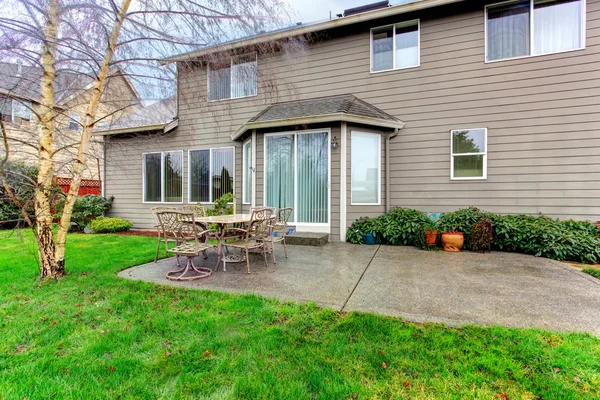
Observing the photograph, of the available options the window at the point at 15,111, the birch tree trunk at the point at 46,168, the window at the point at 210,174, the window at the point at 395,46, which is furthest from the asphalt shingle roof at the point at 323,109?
the window at the point at 15,111

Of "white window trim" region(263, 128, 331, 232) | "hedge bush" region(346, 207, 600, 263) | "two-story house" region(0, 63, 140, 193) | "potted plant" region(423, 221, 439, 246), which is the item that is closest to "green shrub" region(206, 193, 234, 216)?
"white window trim" region(263, 128, 331, 232)

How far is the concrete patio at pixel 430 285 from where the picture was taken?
8.76 feet

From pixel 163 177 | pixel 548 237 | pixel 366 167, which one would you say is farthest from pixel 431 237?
pixel 163 177

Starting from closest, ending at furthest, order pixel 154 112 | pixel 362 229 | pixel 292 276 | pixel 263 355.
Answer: pixel 263 355
pixel 292 276
pixel 154 112
pixel 362 229

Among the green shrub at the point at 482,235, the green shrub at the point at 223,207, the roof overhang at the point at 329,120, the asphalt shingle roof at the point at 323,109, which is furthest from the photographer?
the green shrub at the point at 223,207

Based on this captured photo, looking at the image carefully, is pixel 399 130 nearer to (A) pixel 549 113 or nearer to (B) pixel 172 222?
(A) pixel 549 113

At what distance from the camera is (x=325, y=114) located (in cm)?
631

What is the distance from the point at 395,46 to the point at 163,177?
8373 millimetres

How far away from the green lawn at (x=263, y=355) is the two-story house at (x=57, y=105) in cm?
205

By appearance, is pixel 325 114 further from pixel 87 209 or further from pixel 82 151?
pixel 87 209

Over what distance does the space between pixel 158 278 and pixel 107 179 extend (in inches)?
323

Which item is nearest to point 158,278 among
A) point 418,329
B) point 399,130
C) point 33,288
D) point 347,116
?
point 33,288

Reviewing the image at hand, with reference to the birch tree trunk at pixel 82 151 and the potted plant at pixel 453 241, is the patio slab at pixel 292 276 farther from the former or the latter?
the potted plant at pixel 453 241

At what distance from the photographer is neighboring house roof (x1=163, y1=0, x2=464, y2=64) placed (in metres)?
3.66
